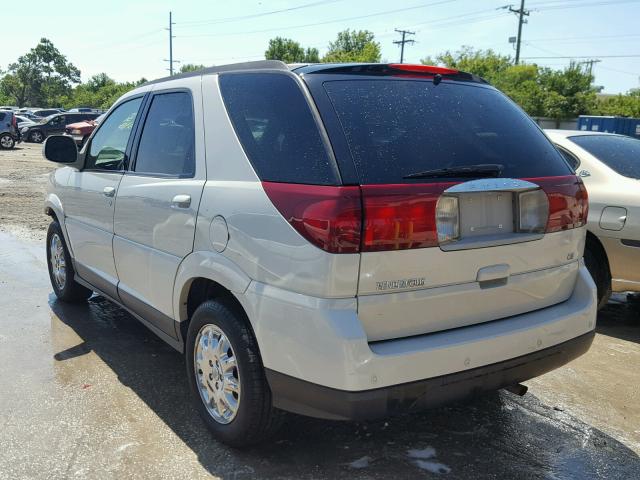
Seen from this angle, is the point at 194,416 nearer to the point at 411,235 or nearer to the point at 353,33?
the point at 411,235

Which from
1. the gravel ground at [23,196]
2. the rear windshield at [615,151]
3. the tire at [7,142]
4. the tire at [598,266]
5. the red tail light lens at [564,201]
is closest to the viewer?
the red tail light lens at [564,201]

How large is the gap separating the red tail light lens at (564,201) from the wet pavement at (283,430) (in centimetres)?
120

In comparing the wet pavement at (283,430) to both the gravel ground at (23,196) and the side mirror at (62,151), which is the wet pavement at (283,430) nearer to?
the side mirror at (62,151)

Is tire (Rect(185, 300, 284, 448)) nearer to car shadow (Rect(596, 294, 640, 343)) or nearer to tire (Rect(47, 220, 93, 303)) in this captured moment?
tire (Rect(47, 220, 93, 303))

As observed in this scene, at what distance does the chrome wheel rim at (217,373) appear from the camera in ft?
9.44

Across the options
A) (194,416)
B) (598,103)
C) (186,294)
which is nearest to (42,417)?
(194,416)

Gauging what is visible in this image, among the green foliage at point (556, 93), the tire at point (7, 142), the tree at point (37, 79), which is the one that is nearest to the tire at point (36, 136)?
the tire at point (7, 142)

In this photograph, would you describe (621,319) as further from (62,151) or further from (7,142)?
(7,142)

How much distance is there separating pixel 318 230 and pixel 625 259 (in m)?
3.47

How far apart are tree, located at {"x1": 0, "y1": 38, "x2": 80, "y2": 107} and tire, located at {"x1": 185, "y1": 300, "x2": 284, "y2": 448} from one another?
95496 mm

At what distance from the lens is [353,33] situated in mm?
65812

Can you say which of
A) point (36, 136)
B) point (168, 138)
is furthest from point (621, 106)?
point (168, 138)

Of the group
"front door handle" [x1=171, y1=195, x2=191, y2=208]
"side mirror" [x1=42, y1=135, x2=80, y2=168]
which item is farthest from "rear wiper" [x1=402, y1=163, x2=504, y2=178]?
"side mirror" [x1=42, y1=135, x2=80, y2=168]

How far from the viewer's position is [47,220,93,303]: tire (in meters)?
5.12
